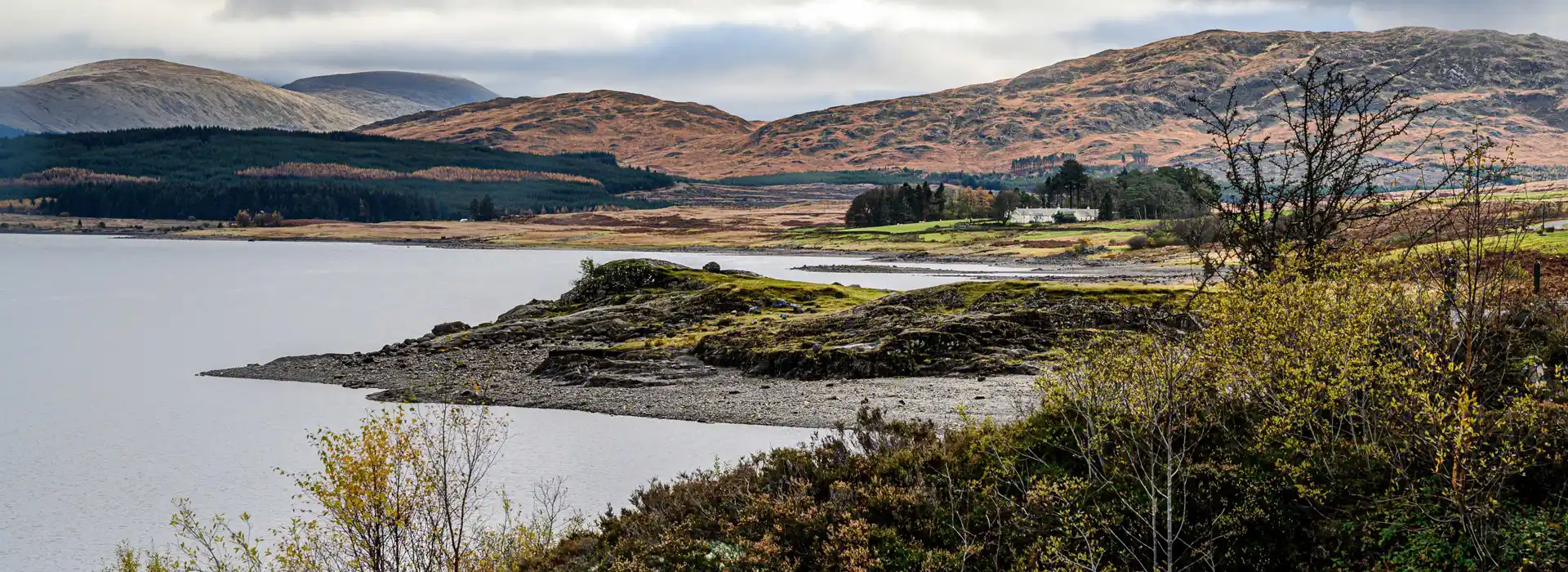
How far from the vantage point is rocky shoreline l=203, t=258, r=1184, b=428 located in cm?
3309

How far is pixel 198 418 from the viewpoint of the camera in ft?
119

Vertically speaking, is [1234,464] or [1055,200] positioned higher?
[1234,464]

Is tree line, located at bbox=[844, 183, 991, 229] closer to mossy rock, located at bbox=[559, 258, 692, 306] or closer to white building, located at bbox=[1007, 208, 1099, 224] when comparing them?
white building, located at bbox=[1007, 208, 1099, 224]

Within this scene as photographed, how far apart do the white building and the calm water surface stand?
66.9 metres

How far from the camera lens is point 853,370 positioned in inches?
1469

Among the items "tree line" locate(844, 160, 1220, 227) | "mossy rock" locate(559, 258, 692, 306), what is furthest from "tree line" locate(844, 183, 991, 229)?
"mossy rock" locate(559, 258, 692, 306)

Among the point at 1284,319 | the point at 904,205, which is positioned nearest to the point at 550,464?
the point at 1284,319

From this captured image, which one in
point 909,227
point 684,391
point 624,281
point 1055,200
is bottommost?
point 909,227

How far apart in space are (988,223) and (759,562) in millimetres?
148719

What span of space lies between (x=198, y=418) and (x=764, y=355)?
19362 millimetres

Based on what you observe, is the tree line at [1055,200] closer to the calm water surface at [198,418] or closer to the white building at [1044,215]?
the white building at [1044,215]

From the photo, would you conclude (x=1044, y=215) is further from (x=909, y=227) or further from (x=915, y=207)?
(x=915, y=207)

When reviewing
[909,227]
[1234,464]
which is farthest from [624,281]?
[909,227]

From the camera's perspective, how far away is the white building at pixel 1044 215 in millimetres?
159250
